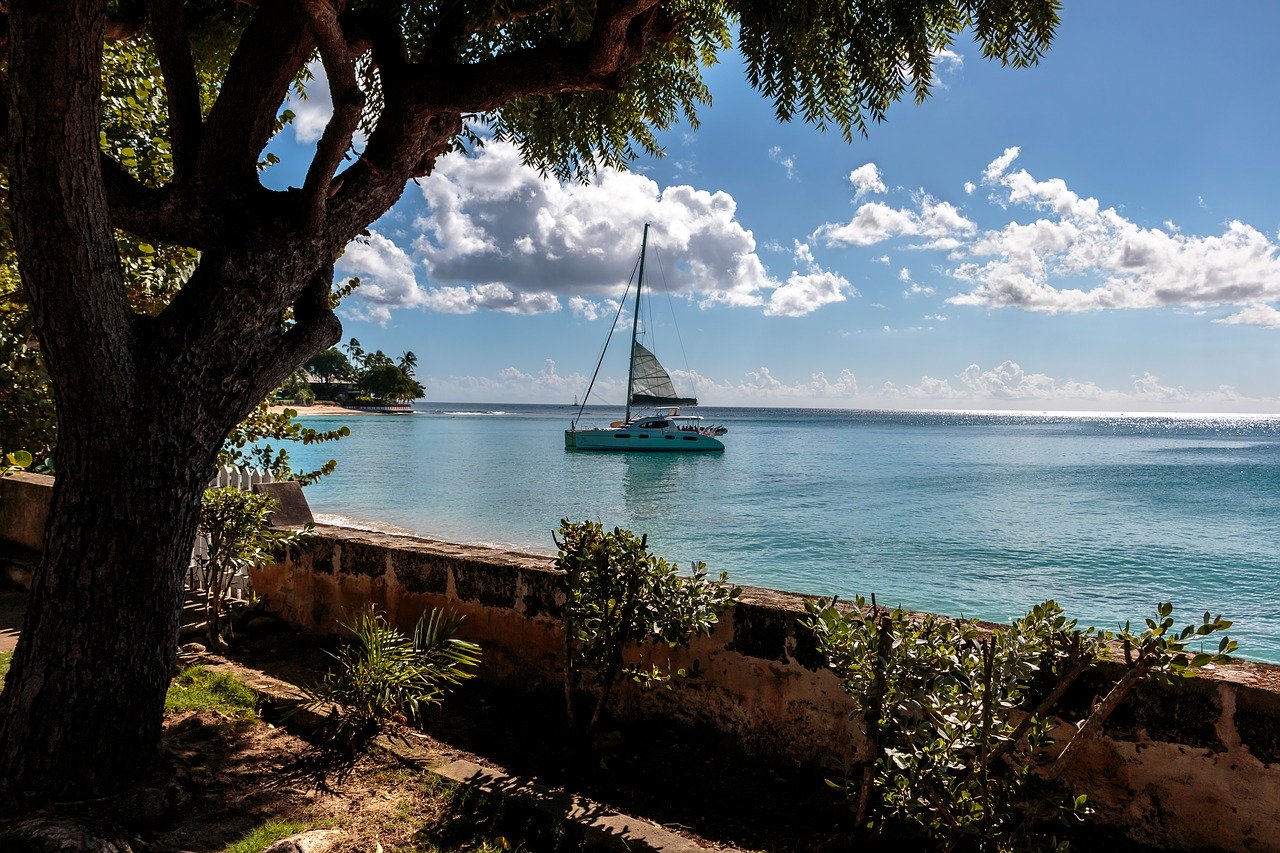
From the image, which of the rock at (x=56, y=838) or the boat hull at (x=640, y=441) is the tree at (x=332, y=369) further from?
the rock at (x=56, y=838)

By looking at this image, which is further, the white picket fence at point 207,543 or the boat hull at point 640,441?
the boat hull at point 640,441

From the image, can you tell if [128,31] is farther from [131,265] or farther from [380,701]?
[380,701]

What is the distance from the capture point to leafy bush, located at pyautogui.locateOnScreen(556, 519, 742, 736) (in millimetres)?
3184

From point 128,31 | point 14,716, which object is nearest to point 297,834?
point 14,716


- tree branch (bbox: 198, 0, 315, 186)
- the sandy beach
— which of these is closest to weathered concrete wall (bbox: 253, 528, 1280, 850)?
tree branch (bbox: 198, 0, 315, 186)

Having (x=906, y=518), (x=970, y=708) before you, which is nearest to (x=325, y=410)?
(x=906, y=518)

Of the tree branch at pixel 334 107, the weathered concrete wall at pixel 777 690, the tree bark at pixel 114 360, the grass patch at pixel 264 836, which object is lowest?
the grass patch at pixel 264 836

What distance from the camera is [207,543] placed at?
5.82 meters

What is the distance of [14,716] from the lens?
9.16 feet

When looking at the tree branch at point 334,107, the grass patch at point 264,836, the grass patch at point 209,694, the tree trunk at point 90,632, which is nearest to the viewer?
the grass patch at point 264,836

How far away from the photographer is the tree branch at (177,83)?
3.52m

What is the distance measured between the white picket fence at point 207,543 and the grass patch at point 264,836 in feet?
10.8

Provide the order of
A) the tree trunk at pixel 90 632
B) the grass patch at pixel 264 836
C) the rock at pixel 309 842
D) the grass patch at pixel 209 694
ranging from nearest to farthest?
1. the rock at pixel 309 842
2. the grass patch at pixel 264 836
3. the tree trunk at pixel 90 632
4. the grass patch at pixel 209 694

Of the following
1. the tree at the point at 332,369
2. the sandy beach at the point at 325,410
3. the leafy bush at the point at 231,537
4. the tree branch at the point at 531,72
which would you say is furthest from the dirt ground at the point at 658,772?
the tree at the point at 332,369
